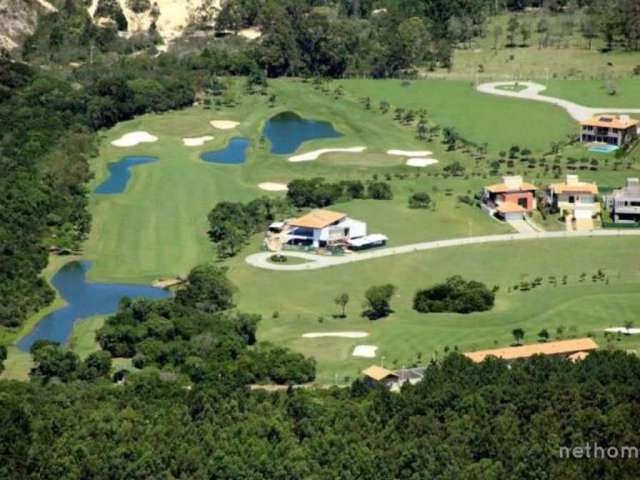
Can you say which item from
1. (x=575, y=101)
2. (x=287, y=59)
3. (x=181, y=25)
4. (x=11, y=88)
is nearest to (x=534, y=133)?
(x=575, y=101)

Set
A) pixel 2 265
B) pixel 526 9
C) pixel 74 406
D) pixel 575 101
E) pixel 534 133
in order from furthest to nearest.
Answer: pixel 526 9 < pixel 575 101 < pixel 534 133 < pixel 2 265 < pixel 74 406

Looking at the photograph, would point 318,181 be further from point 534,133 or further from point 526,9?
point 526,9

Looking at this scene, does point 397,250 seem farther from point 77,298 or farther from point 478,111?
point 478,111

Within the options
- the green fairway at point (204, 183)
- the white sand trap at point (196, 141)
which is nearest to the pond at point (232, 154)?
the green fairway at point (204, 183)

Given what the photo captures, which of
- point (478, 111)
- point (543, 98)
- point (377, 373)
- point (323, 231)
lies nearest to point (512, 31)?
point (543, 98)

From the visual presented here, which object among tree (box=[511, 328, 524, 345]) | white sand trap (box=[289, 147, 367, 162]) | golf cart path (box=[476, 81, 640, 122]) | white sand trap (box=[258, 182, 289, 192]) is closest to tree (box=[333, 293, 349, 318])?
tree (box=[511, 328, 524, 345])

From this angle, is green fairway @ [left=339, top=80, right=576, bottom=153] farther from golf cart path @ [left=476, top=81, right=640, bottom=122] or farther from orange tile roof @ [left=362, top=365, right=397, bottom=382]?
orange tile roof @ [left=362, top=365, right=397, bottom=382]

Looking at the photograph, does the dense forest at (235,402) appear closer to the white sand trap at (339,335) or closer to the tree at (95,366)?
the tree at (95,366)
